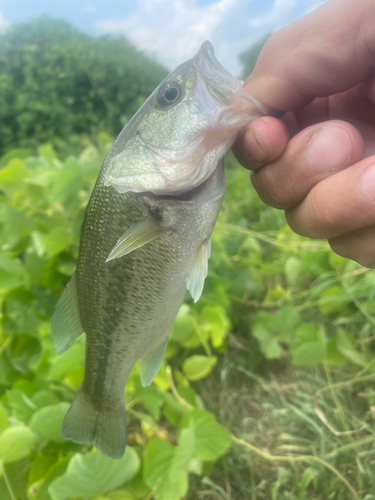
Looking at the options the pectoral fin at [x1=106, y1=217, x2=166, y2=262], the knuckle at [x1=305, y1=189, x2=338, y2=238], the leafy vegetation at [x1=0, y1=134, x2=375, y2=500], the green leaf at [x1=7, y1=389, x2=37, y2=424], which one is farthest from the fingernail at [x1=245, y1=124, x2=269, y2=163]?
the green leaf at [x1=7, y1=389, x2=37, y2=424]

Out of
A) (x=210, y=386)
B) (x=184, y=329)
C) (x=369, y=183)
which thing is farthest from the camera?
(x=210, y=386)

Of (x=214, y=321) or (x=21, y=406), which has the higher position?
(x=21, y=406)

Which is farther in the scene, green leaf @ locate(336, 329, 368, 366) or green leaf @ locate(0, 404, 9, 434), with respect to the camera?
green leaf @ locate(336, 329, 368, 366)

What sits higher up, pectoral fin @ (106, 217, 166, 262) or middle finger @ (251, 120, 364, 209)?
pectoral fin @ (106, 217, 166, 262)

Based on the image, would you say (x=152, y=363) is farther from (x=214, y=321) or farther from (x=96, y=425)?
(x=214, y=321)

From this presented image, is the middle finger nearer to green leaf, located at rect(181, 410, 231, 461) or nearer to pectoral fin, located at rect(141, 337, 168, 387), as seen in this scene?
pectoral fin, located at rect(141, 337, 168, 387)

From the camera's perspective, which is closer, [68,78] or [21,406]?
[21,406]

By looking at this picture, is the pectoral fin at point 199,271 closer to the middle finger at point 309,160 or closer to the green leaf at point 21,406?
the middle finger at point 309,160

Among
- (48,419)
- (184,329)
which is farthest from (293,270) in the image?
(48,419)
